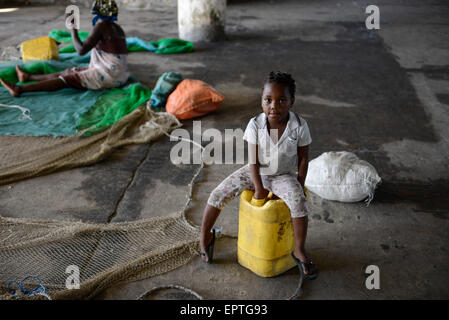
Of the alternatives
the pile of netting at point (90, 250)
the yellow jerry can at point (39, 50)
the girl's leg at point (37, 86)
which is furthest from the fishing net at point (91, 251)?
the yellow jerry can at point (39, 50)

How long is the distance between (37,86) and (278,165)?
3522 mm

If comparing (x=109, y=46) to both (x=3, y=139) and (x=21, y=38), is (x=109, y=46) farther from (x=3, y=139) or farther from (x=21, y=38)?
(x=21, y=38)

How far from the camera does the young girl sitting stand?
211 cm

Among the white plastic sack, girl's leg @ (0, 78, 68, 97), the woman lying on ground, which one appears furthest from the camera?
girl's leg @ (0, 78, 68, 97)

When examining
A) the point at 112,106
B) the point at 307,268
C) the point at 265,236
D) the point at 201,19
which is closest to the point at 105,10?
the point at 112,106

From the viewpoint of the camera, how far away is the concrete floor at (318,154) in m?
2.28

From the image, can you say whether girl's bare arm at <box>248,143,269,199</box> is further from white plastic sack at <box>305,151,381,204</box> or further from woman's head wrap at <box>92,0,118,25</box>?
woman's head wrap at <box>92,0,118,25</box>

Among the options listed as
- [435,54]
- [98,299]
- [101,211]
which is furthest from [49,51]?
[435,54]

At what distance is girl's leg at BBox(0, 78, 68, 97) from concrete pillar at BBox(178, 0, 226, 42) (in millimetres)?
2837

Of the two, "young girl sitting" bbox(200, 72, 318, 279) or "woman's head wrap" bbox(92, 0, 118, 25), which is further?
"woman's head wrap" bbox(92, 0, 118, 25)

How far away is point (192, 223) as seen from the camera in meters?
2.74

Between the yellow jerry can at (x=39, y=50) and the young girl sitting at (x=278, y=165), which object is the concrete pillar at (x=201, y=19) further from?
the young girl sitting at (x=278, y=165)

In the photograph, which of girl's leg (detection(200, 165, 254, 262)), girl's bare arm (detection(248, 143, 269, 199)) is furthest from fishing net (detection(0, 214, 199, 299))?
girl's bare arm (detection(248, 143, 269, 199))

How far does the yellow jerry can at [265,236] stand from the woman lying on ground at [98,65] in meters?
3.04
